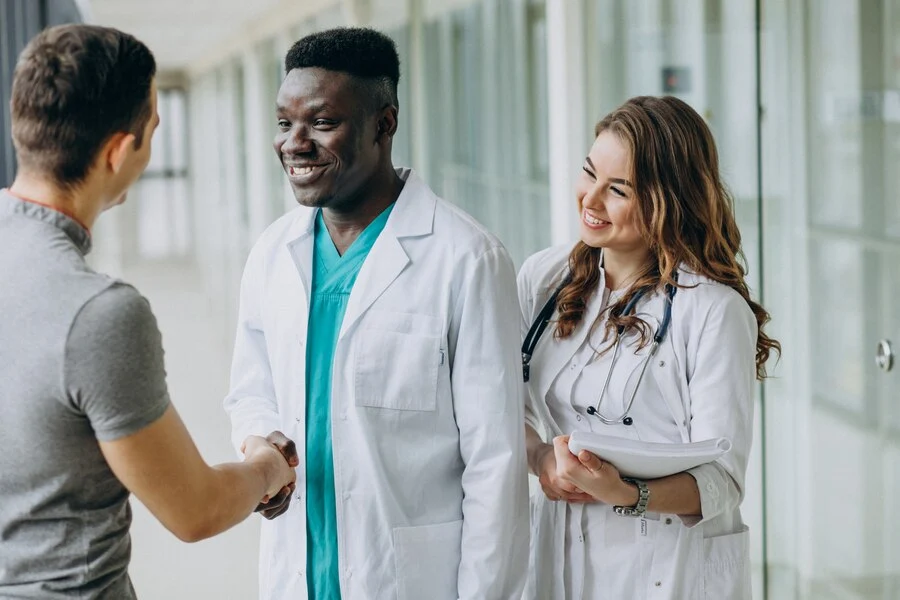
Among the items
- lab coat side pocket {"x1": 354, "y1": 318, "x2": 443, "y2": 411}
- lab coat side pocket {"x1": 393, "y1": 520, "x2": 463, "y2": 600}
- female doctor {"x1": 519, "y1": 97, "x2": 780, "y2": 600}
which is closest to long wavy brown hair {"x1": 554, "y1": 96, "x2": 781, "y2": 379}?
female doctor {"x1": 519, "y1": 97, "x2": 780, "y2": 600}

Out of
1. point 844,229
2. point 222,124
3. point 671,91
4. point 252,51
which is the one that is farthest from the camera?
point 222,124

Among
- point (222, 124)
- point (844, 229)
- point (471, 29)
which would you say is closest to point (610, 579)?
point (844, 229)

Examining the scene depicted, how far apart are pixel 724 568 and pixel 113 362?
3.44ft

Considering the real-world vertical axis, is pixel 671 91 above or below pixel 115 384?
above

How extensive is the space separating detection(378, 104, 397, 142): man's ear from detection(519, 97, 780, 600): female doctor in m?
0.33

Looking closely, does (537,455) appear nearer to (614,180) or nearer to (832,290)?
→ (614,180)

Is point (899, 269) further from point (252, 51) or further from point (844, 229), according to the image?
point (252, 51)

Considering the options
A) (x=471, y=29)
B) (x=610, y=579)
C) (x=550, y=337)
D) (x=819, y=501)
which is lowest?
(x=819, y=501)

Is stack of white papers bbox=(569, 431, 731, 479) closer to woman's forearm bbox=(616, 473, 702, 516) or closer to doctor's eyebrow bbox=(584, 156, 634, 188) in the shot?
woman's forearm bbox=(616, 473, 702, 516)

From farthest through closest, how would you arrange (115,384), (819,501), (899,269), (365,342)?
1. (819,501)
2. (899,269)
3. (365,342)
4. (115,384)

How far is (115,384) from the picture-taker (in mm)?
1104

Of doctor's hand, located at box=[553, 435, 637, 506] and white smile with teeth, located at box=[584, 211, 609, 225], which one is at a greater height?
white smile with teeth, located at box=[584, 211, 609, 225]

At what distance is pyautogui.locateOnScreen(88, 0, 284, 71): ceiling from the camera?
4570 mm

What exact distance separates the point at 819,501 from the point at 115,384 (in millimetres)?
2165
